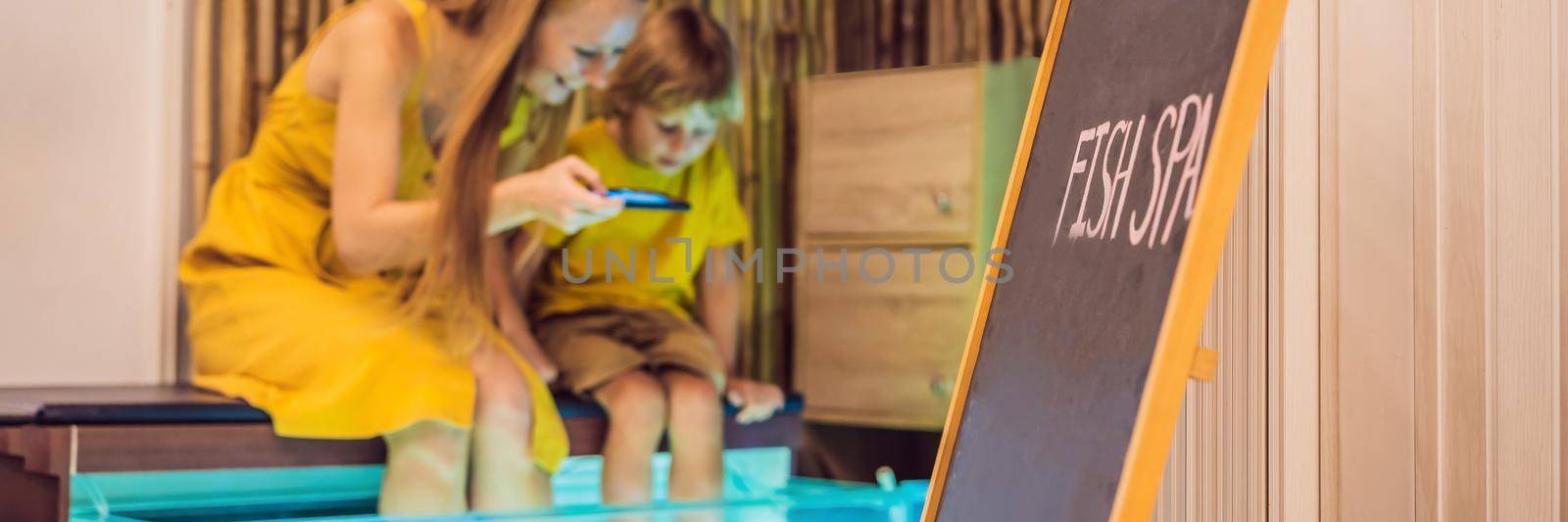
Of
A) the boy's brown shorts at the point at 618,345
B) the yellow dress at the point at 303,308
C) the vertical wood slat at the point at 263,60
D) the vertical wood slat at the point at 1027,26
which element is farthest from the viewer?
the vertical wood slat at the point at 1027,26

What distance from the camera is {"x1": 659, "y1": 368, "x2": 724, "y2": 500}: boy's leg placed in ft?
7.99

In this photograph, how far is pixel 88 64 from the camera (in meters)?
2.22

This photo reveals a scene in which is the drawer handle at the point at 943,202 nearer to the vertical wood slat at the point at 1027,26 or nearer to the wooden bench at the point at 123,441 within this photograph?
the vertical wood slat at the point at 1027,26

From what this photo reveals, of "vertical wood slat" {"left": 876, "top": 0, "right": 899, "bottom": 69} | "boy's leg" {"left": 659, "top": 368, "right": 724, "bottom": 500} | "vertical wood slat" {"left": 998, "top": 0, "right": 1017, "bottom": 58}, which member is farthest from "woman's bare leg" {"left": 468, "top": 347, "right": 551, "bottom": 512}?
"vertical wood slat" {"left": 998, "top": 0, "right": 1017, "bottom": 58}

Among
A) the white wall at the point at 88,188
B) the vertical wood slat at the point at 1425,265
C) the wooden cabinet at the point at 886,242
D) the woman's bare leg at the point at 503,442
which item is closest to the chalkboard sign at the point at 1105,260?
the vertical wood slat at the point at 1425,265

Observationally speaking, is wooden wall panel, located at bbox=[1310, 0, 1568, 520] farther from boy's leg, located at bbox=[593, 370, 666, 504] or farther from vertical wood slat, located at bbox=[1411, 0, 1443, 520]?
boy's leg, located at bbox=[593, 370, 666, 504]

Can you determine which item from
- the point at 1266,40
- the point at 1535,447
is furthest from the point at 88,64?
the point at 1535,447

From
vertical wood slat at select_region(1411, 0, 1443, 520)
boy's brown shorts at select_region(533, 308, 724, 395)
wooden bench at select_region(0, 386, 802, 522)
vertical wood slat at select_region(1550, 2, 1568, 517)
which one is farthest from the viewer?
boy's brown shorts at select_region(533, 308, 724, 395)

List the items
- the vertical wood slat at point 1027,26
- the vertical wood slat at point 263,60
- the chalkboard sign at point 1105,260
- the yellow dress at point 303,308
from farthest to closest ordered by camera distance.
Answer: the vertical wood slat at point 1027,26 → the vertical wood slat at point 263,60 → the yellow dress at point 303,308 → the chalkboard sign at point 1105,260

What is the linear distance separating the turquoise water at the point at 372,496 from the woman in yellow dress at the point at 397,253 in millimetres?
56

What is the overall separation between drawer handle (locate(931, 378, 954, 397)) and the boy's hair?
65cm

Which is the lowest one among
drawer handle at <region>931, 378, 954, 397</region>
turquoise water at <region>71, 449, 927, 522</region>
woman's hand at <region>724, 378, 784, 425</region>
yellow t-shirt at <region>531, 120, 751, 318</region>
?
turquoise water at <region>71, 449, 927, 522</region>

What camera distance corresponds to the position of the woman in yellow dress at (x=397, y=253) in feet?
7.20

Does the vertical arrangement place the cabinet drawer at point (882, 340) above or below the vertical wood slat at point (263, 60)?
below
